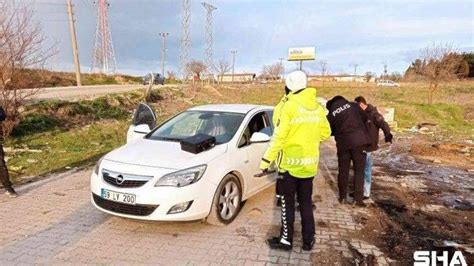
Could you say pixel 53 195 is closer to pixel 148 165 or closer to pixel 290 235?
pixel 148 165

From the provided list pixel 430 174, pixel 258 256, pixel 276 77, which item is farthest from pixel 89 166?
pixel 276 77

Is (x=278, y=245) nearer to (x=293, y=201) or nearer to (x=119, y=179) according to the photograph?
(x=293, y=201)

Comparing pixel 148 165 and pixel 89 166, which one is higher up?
pixel 148 165

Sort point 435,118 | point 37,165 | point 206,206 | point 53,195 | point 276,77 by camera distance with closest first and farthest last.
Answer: point 206,206 → point 53,195 → point 37,165 → point 435,118 → point 276,77

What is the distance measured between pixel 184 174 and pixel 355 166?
8.98 feet

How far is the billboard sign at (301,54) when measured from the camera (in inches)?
1710

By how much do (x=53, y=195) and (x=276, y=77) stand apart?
66832 millimetres

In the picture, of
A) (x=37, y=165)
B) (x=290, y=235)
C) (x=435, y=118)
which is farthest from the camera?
(x=435, y=118)

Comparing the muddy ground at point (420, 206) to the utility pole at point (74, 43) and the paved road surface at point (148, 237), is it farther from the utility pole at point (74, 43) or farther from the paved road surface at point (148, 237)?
the utility pole at point (74, 43)

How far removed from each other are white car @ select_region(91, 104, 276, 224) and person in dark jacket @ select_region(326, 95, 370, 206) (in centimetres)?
113

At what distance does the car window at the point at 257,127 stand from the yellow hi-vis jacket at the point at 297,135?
1.30 m

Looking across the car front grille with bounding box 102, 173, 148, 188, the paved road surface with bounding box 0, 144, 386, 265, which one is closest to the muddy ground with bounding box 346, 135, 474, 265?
the paved road surface with bounding box 0, 144, 386, 265

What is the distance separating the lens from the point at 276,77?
70.6 meters

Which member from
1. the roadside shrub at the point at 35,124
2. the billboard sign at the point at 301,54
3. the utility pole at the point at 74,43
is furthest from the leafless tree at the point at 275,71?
the roadside shrub at the point at 35,124
